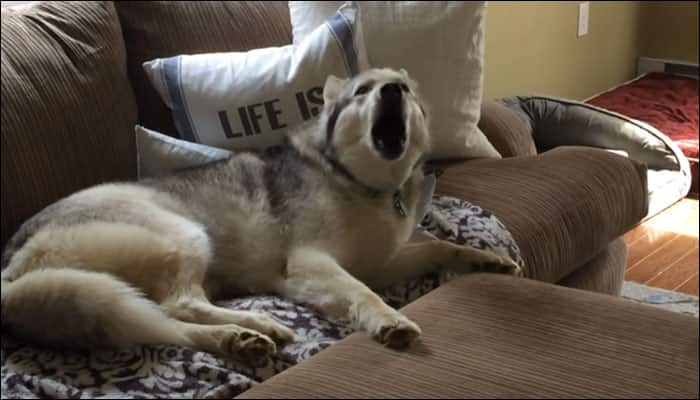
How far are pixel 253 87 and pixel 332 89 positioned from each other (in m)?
0.21

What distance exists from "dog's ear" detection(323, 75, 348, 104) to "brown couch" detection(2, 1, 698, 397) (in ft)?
1.13

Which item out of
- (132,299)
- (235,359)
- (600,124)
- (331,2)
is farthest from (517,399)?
(600,124)

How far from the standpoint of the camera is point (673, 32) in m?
3.99

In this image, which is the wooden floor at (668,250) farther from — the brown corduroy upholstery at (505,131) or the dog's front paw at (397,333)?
the dog's front paw at (397,333)

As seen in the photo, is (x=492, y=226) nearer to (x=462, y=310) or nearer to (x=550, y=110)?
(x=462, y=310)

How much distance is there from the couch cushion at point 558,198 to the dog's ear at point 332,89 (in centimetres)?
33

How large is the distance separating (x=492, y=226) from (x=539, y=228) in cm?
11

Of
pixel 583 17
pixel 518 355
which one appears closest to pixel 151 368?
pixel 518 355

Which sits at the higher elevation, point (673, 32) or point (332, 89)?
point (332, 89)

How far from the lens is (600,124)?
2.42 m

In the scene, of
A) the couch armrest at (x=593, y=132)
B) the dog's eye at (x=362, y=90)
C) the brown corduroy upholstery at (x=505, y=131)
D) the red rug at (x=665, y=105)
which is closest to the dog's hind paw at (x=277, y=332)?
the dog's eye at (x=362, y=90)

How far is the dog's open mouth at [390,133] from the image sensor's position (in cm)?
153

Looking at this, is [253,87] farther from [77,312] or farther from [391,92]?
[77,312]

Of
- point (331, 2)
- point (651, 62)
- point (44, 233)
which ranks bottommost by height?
point (651, 62)
